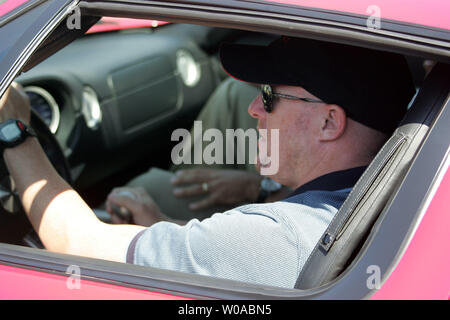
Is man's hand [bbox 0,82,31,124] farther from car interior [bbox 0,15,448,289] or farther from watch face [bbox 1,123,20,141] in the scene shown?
car interior [bbox 0,15,448,289]

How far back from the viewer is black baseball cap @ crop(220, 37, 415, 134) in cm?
163

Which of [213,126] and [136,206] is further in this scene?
[213,126]

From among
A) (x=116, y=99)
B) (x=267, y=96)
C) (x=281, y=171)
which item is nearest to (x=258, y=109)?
(x=267, y=96)

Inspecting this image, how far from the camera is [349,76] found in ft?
5.35

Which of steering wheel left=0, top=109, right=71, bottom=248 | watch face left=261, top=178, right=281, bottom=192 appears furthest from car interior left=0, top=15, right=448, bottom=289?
watch face left=261, top=178, right=281, bottom=192

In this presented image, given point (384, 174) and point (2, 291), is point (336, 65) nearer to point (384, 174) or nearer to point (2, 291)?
point (384, 174)

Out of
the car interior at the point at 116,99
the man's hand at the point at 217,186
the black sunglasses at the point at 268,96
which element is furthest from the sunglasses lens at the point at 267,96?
the man's hand at the point at 217,186

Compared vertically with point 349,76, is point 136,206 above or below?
below

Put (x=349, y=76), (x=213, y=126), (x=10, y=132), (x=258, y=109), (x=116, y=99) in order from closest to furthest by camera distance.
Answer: (x=349, y=76) < (x=10, y=132) < (x=258, y=109) < (x=213, y=126) < (x=116, y=99)

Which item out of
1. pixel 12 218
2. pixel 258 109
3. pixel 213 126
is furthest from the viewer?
pixel 213 126

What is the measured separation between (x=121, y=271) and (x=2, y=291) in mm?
264

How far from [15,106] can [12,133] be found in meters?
0.16

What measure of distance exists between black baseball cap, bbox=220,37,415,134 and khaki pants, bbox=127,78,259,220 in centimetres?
132

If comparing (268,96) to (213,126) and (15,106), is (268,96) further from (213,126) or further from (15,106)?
(213,126)
